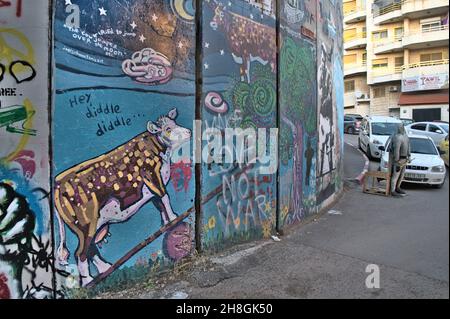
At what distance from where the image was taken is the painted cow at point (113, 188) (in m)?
3.37

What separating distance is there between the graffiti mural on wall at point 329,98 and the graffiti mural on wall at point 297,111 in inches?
18.2

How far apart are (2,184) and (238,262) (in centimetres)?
271

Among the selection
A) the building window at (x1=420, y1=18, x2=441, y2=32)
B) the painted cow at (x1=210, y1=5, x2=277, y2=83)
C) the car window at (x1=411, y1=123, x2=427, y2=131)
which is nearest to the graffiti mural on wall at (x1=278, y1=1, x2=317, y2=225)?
the painted cow at (x1=210, y1=5, x2=277, y2=83)

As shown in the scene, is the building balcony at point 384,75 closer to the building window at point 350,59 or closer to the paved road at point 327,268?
the building window at point 350,59

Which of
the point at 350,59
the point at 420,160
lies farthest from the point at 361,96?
the point at 420,160

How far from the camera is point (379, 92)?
1150 centimetres

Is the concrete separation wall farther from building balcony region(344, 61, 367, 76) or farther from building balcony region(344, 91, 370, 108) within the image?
building balcony region(344, 91, 370, 108)

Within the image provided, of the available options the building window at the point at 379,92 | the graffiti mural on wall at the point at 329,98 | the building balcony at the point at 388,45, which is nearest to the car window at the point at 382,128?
the building window at the point at 379,92

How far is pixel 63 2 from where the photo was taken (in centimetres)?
324

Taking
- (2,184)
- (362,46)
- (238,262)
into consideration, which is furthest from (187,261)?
(362,46)

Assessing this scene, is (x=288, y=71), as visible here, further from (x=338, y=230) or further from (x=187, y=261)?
(x=187, y=261)

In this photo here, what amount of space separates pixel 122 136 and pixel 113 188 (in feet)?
1.73

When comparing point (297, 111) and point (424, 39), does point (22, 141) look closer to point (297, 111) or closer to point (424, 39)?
point (424, 39)

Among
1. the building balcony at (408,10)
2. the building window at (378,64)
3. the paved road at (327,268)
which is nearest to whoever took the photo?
the building balcony at (408,10)
